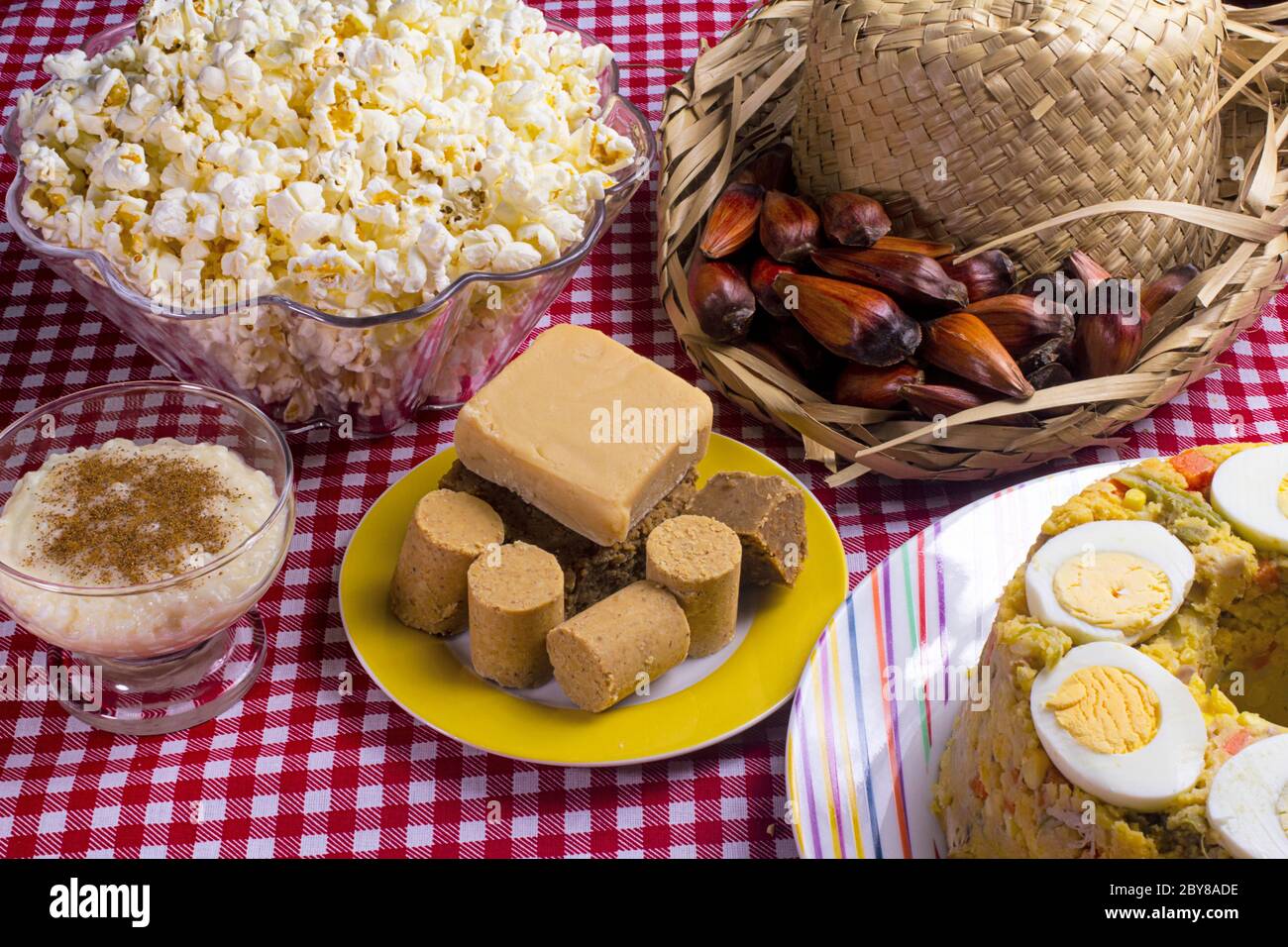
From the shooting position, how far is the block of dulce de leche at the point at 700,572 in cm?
138

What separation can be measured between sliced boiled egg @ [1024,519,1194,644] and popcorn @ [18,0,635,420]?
2.28ft

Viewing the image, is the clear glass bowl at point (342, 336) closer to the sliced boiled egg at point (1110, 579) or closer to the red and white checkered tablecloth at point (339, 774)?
the red and white checkered tablecloth at point (339, 774)

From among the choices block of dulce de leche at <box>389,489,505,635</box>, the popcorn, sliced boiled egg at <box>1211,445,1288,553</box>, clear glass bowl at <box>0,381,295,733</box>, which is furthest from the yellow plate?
sliced boiled egg at <box>1211,445,1288,553</box>

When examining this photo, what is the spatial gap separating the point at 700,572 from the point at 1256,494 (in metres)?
0.56

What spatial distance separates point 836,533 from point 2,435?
37.9 inches

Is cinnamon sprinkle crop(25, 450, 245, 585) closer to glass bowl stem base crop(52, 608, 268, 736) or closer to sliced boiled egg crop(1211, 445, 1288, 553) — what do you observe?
glass bowl stem base crop(52, 608, 268, 736)

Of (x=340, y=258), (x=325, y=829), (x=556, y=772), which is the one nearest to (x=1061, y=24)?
(x=340, y=258)

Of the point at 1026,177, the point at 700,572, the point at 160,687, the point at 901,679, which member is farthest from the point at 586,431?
the point at 1026,177

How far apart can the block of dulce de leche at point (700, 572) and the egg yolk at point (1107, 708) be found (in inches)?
15.6

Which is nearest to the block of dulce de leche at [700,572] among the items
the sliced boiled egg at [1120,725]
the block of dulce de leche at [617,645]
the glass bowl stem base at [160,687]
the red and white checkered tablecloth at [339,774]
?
the block of dulce de leche at [617,645]

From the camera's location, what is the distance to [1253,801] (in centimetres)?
102

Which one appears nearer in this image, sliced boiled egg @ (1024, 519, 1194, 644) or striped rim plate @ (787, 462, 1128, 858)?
sliced boiled egg @ (1024, 519, 1194, 644)

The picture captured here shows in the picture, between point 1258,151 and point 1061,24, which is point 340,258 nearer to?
point 1061,24

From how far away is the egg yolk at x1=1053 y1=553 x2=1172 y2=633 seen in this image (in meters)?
1.15
